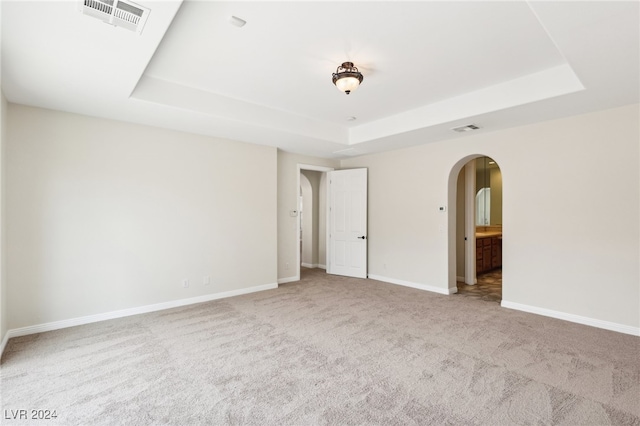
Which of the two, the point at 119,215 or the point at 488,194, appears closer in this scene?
the point at 119,215

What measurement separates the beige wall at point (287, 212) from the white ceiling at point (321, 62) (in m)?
1.45

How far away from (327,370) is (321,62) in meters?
2.89

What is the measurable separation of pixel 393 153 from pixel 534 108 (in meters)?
2.66

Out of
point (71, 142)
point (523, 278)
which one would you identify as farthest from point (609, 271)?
point (71, 142)

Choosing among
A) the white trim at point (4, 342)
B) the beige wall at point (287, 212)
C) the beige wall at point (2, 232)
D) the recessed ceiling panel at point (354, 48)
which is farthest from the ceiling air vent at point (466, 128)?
the white trim at point (4, 342)

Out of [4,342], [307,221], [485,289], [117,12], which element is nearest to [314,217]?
[307,221]

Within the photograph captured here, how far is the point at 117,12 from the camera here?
1946 millimetres

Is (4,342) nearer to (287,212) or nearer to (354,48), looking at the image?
(287,212)

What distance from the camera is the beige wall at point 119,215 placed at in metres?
3.49

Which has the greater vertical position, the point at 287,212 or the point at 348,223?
the point at 287,212

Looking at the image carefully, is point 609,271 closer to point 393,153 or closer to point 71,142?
point 393,153

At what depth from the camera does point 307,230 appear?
7.92m

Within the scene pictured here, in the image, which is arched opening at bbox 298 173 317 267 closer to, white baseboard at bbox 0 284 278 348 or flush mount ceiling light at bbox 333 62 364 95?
white baseboard at bbox 0 284 278 348

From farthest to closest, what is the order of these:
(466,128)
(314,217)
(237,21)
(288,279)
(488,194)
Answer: (488,194)
(314,217)
(288,279)
(466,128)
(237,21)
